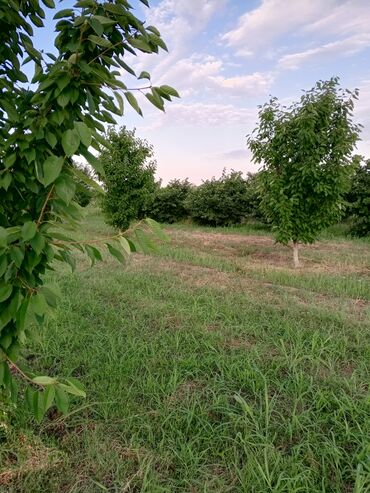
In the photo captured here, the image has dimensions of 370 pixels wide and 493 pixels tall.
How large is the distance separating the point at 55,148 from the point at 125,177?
36.0 ft

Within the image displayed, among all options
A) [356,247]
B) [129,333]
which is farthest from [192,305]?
[356,247]

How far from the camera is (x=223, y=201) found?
17.0 m

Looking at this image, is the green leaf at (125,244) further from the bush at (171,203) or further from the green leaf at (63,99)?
the bush at (171,203)

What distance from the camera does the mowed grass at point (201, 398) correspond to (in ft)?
5.77

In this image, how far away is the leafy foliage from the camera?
524 inches

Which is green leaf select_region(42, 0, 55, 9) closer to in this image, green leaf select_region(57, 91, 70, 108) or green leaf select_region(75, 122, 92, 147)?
green leaf select_region(57, 91, 70, 108)

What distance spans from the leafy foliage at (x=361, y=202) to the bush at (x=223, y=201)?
4518mm

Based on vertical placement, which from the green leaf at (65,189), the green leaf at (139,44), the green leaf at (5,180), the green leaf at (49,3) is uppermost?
the green leaf at (49,3)

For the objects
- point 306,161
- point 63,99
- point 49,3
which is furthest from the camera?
→ point 306,161

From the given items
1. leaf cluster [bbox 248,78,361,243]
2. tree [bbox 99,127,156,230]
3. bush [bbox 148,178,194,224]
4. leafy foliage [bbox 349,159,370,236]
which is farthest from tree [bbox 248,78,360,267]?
bush [bbox 148,178,194,224]

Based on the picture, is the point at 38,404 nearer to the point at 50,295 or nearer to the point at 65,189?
the point at 50,295

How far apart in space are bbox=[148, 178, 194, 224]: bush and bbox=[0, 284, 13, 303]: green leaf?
18.1 meters

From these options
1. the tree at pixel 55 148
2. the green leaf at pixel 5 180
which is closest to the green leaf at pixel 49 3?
the tree at pixel 55 148

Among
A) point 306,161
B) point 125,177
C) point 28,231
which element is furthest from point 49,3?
point 125,177
